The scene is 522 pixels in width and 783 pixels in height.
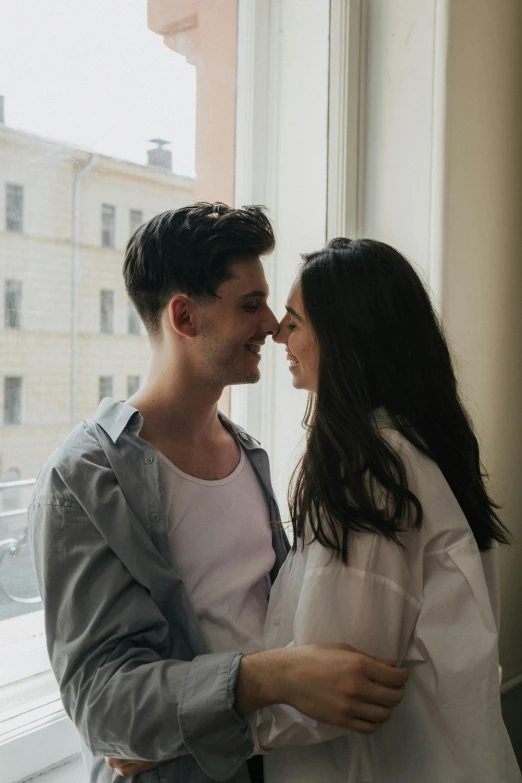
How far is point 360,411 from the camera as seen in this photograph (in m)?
1.07

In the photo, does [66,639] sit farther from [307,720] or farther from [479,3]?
[479,3]

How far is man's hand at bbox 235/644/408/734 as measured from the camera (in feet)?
3.05

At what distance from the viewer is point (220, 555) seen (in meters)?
1.25

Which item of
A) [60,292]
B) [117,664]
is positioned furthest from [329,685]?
[60,292]

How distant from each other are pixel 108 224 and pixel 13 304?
0.28 meters

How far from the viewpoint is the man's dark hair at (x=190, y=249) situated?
1305 mm

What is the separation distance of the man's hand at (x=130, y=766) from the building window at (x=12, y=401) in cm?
57

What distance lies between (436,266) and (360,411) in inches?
30.4

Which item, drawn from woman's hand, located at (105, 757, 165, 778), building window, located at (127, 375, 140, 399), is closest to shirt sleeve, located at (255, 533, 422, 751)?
woman's hand, located at (105, 757, 165, 778)

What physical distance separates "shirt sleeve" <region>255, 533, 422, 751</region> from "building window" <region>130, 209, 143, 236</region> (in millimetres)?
819

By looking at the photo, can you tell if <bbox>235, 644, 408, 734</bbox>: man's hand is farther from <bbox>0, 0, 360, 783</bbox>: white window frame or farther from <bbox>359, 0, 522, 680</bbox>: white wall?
<bbox>359, 0, 522, 680</bbox>: white wall

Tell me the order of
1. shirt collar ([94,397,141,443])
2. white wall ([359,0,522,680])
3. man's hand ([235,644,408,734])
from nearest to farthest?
man's hand ([235,644,408,734]), shirt collar ([94,397,141,443]), white wall ([359,0,522,680])

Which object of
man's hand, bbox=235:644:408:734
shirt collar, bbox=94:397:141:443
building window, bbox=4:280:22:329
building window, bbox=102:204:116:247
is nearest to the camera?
man's hand, bbox=235:644:408:734

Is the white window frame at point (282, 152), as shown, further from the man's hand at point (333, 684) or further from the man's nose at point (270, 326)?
the man's hand at point (333, 684)
